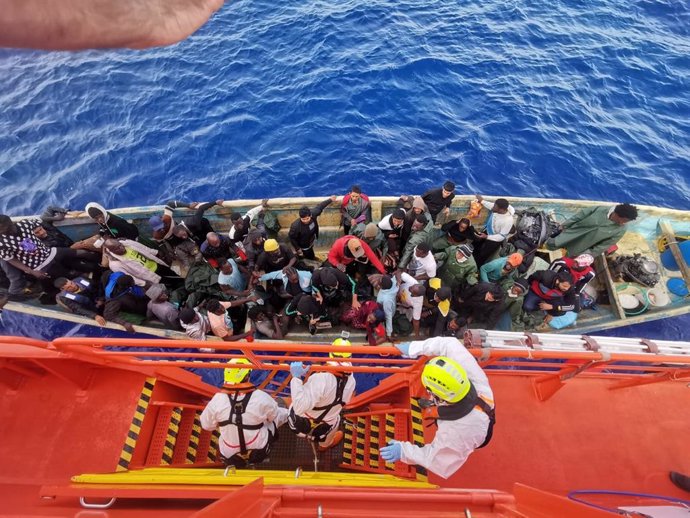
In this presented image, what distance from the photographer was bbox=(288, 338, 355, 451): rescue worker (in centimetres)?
458

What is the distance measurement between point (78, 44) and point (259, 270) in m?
6.41

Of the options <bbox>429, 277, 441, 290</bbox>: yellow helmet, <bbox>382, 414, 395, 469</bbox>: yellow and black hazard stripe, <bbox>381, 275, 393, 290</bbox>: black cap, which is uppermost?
<bbox>381, 275, 393, 290</bbox>: black cap

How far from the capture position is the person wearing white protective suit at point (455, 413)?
3.72 metres

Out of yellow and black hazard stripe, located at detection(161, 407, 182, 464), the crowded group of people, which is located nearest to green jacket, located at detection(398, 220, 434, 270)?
the crowded group of people

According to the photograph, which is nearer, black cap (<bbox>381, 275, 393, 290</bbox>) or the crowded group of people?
black cap (<bbox>381, 275, 393, 290</bbox>)

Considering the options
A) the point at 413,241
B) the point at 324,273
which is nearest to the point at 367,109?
the point at 413,241

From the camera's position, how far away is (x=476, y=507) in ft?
10.2

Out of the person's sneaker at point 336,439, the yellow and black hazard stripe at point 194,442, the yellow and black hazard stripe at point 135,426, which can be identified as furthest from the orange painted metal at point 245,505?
the yellow and black hazard stripe at point 194,442

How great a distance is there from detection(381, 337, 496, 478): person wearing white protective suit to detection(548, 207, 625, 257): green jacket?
213 inches

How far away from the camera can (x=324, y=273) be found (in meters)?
6.52

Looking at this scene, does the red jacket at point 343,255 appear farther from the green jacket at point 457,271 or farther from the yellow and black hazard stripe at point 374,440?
the yellow and black hazard stripe at point 374,440

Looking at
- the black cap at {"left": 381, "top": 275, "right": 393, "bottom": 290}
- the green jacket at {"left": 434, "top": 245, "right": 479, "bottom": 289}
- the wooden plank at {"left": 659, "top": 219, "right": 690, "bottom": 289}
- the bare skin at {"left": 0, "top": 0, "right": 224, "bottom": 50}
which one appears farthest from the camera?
the wooden plank at {"left": 659, "top": 219, "right": 690, "bottom": 289}

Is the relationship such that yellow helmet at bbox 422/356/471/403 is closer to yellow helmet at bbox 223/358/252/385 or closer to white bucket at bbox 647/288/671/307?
yellow helmet at bbox 223/358/252/385

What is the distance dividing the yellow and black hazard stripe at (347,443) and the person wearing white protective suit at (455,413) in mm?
1809
